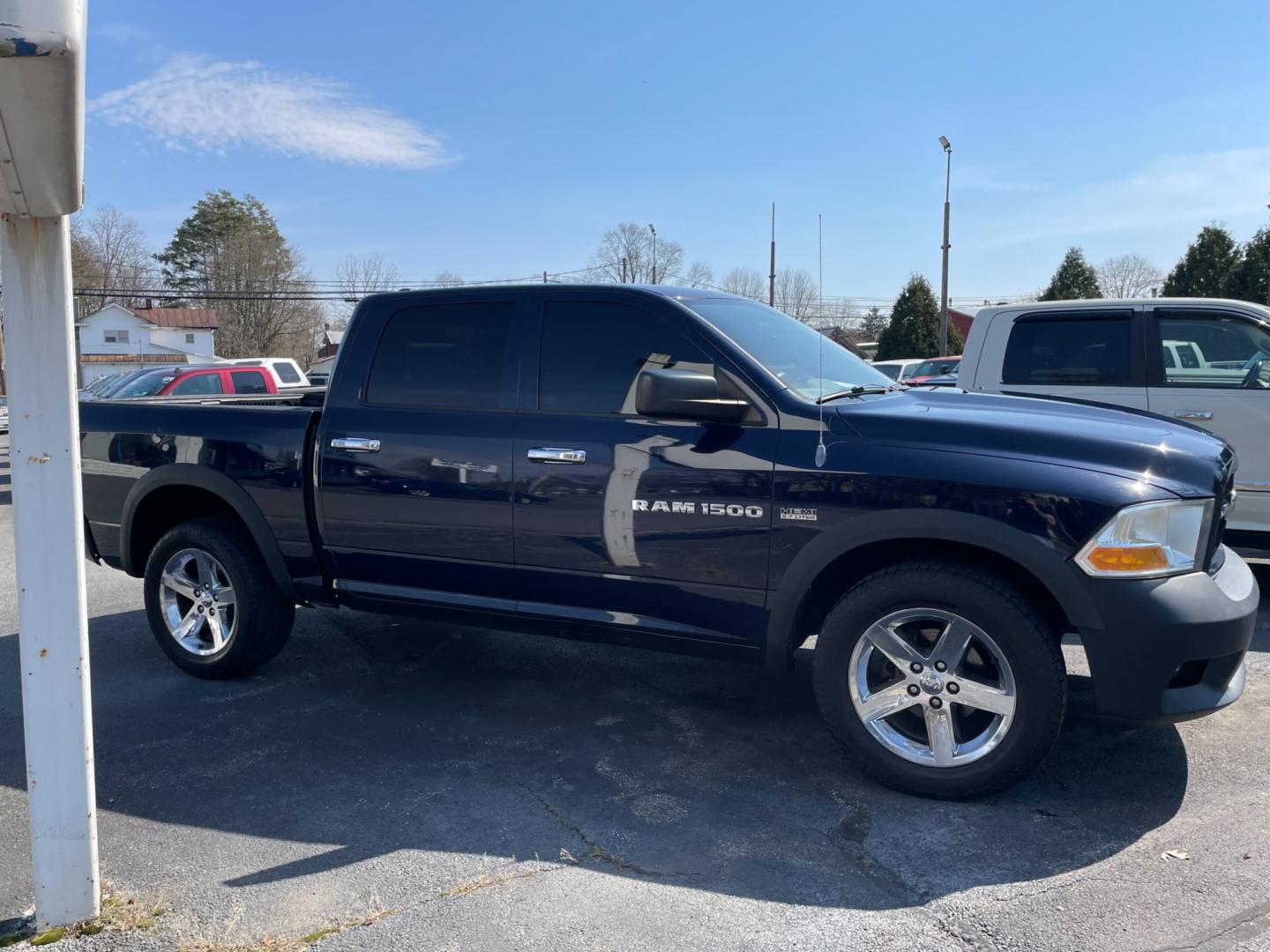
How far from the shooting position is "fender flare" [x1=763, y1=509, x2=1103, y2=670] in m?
3.29

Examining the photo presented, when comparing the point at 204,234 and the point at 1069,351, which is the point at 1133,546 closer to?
the point at 1069,351

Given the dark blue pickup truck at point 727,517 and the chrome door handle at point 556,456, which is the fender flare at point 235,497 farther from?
the chrome door handle at point 556,456

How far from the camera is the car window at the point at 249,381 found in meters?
15.3

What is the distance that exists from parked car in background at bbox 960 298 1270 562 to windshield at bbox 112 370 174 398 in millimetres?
12530

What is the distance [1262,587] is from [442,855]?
5.92 m

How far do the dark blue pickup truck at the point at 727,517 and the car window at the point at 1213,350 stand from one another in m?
2.83

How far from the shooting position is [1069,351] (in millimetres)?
6715

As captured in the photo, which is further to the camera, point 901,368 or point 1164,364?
point 901,368

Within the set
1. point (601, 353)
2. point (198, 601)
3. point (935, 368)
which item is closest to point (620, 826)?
point (601, 353)

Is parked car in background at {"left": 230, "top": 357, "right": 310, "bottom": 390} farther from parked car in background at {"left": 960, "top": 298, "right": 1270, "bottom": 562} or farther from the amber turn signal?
the amber turn signal

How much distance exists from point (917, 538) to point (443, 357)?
2.30m

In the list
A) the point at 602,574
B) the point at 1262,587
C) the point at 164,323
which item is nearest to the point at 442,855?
the point at 602,574

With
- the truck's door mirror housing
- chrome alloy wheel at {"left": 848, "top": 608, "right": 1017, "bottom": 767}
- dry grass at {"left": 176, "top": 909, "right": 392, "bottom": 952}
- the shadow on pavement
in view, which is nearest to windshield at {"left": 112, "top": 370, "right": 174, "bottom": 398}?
the shadow on pavement

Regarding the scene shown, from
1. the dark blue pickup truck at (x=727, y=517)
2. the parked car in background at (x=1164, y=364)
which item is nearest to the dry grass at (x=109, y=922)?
the dark blue pickup truck at (x=727, y=517)
